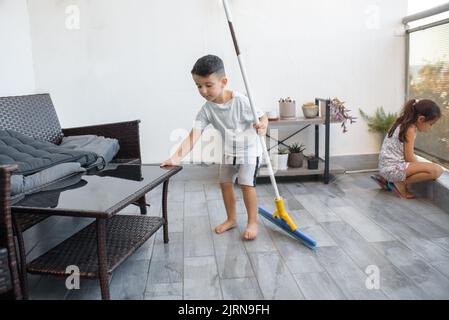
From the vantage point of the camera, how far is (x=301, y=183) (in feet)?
11.0

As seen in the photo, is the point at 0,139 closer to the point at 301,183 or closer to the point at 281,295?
the point at 281,295

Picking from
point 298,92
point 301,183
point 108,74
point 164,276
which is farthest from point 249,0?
point 164,276

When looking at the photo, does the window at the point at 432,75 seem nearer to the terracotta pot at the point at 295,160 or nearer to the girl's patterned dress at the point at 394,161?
the girl's patterned dress at the point at 394,161

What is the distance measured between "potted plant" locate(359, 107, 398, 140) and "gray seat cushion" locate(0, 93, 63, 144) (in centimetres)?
220

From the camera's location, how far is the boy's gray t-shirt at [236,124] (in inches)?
89.4

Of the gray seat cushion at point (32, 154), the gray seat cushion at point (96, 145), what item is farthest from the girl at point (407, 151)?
the gray seat cushion at point (32, 154)

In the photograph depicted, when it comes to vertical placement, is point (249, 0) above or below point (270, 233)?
above

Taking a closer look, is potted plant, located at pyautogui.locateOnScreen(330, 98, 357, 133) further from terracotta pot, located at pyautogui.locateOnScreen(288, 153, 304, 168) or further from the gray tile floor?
the gray tile floor

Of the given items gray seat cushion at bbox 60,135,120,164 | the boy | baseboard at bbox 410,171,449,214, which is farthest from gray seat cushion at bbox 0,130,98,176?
baseboard at bbox 410,171,449,214

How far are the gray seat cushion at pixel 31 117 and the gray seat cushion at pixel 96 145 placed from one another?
0.36ft

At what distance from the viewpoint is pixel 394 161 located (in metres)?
2.94

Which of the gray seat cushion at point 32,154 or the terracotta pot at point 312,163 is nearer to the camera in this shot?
the gray seat cushion at point 32,154

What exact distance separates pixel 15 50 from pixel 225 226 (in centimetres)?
184
